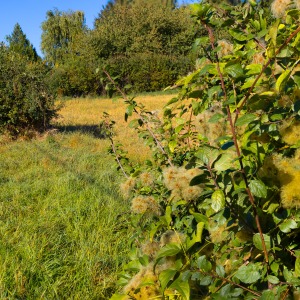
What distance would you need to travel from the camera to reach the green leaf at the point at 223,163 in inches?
40.0

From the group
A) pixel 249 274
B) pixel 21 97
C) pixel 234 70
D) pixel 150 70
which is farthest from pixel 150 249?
pixel 150 70

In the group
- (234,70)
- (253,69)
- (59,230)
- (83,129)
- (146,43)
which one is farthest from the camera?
(146,43)

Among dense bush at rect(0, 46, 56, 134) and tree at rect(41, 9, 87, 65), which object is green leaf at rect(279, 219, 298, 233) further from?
tree at rect(41, 9, 87, 65)

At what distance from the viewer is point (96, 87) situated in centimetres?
2656

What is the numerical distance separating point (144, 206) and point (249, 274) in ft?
2.06

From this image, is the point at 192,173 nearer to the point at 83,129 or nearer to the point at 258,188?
the point at 258,188

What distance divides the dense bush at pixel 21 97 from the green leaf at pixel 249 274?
7.72 metres

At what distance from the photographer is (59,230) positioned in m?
3.32

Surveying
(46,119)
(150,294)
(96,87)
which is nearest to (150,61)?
(96,87)

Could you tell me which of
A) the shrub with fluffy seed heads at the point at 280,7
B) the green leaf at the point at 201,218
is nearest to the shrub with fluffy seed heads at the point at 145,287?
the green leaf at the point at 201,218

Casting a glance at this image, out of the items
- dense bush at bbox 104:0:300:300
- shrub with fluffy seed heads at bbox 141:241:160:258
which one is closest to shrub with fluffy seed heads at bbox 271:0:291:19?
dense bush at bbox 104:0:300:300

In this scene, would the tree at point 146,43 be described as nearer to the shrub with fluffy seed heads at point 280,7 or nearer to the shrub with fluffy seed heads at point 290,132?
the shrub with fluffy seed heads at point 280,7

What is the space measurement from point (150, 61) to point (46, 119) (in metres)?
20.8

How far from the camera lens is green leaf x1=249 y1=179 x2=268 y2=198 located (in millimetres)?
972
